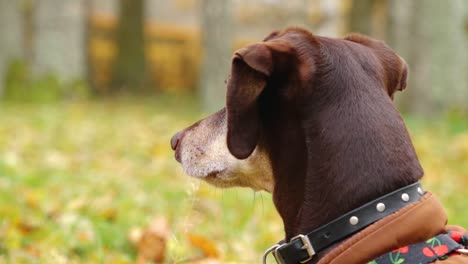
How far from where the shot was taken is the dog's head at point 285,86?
9.93 feet

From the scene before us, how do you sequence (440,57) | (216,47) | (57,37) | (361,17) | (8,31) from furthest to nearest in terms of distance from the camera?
(361,17) → (57,37) → (8,31) → (216,47) → (440,57)

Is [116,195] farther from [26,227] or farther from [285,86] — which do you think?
[285,86]

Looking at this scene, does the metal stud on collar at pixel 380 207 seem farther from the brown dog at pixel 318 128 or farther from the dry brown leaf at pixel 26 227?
the dry brown leaf at pixel 26 227

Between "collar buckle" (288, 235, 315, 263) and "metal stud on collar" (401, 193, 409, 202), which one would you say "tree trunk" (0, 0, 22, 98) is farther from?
"metal stud on collar" (401, 193, 409, 202)

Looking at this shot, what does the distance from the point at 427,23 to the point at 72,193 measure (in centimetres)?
902

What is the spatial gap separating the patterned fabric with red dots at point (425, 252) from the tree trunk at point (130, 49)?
19.4 m

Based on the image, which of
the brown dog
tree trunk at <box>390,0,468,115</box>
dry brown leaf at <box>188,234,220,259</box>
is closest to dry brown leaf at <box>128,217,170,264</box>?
dry brown leaf at <box>188,234,220,259</box>

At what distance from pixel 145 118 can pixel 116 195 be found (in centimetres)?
780

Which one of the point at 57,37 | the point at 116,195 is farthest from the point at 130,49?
the point at 116,195

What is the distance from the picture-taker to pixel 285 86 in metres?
3.11

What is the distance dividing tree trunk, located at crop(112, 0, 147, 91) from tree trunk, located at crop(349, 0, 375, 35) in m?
5.69

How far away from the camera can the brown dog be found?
3.03m

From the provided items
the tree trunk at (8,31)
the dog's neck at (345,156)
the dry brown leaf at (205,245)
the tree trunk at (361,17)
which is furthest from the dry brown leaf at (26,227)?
the tree trunk at (361,17)

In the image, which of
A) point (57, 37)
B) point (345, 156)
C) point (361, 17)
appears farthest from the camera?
point (361, 17)
